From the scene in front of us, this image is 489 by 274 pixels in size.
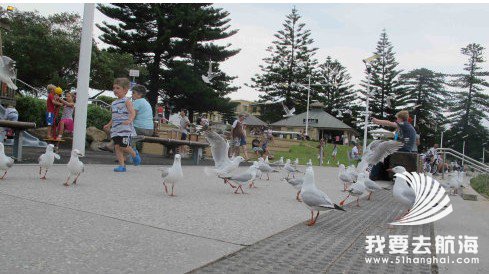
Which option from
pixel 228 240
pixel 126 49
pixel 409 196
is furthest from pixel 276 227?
pixel 126 49

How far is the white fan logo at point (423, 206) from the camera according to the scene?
529 cm

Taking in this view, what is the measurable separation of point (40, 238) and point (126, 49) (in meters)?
33.4

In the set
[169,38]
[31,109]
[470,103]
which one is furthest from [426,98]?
[31,109]

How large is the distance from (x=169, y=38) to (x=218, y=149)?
28522 millimetres

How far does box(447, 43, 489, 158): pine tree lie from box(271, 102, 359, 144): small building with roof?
16262 millimetres

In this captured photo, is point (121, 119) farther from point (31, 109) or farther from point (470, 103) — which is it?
point (470, 103)

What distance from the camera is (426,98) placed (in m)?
71.2

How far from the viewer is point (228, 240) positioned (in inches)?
143

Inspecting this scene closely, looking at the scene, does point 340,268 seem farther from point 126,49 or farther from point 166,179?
point 126,49

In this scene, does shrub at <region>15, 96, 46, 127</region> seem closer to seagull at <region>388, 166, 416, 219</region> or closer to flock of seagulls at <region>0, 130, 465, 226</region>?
flock of seagulls at <region>0, 130, 465, 226</region>

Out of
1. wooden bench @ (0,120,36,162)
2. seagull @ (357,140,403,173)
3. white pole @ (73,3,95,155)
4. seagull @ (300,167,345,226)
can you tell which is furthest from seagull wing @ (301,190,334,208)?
white pole @ (73,3,95,155)

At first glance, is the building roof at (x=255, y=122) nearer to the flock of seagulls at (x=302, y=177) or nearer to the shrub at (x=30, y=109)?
the shrub at (x=30, y=109)

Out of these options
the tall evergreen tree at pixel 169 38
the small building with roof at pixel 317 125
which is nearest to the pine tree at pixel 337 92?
the small building with roof at pixel 317 125

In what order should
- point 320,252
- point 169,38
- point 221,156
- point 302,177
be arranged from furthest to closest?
point 169,38 < point 221,156 < point 302,177 < point 320,252
